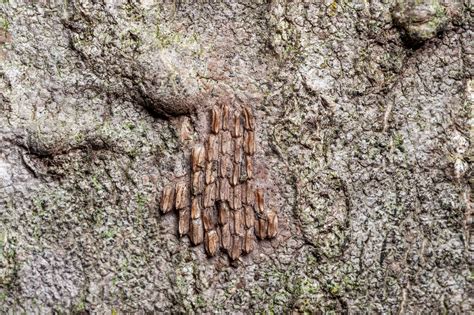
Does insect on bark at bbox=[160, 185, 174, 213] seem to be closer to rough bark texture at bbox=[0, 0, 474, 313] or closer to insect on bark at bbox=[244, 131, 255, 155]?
rough bark texture at bbox=[0, 0, 474, 313]

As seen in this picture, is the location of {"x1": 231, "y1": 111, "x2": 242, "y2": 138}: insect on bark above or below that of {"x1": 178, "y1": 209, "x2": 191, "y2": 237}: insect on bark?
above

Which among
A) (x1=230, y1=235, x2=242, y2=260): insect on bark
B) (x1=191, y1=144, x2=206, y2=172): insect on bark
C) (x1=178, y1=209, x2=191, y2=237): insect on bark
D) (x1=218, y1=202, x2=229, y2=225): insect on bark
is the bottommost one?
(x1=230, y1=235, x2=242, y2=260): insect on bark

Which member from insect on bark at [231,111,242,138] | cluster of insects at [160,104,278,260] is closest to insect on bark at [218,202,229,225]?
cluster of insects at [160,104,278,260]

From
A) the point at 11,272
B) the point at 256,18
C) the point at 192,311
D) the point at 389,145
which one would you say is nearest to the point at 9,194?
the point at 11,272

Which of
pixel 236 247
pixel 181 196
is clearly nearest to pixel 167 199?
pixel 181 196

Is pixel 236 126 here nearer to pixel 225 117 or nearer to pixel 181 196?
pixel 225 117

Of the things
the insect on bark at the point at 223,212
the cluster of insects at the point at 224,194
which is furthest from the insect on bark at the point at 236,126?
the insect on bark at the point at 223,212
